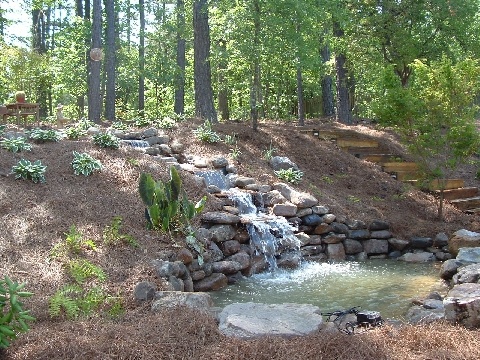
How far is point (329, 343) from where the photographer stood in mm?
3500

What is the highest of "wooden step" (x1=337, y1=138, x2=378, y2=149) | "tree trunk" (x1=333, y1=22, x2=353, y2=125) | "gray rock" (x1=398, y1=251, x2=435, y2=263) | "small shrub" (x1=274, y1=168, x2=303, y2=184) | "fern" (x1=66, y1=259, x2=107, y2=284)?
"tree trunk" (x1=333, y1=22, x2=353, y2=125)

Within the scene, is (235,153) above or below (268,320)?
above

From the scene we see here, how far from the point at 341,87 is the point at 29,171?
886 centimetres

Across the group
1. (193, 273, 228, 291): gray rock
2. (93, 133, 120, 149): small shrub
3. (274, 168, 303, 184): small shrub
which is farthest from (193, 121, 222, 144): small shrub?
(193, 273, 228, 291): gray rock

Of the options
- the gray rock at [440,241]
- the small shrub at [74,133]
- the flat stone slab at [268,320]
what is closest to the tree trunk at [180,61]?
the small shrub at [74,133]

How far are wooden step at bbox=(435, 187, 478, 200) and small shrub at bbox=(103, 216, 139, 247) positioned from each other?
6.87 meters

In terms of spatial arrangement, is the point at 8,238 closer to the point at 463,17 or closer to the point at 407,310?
the point at 407,310

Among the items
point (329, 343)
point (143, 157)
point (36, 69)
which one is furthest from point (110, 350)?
point (36, 69)

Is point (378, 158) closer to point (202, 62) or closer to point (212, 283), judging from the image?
point (202, 62)

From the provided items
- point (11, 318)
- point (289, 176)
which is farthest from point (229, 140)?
point (11, 318)

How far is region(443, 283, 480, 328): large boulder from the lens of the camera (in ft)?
12.7

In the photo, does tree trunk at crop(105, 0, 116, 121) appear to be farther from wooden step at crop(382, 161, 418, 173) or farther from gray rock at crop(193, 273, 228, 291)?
gray rock at crop(193, 273, 228, 291)

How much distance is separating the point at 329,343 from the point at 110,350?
4.75 ft

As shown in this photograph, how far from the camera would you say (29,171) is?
692cm
